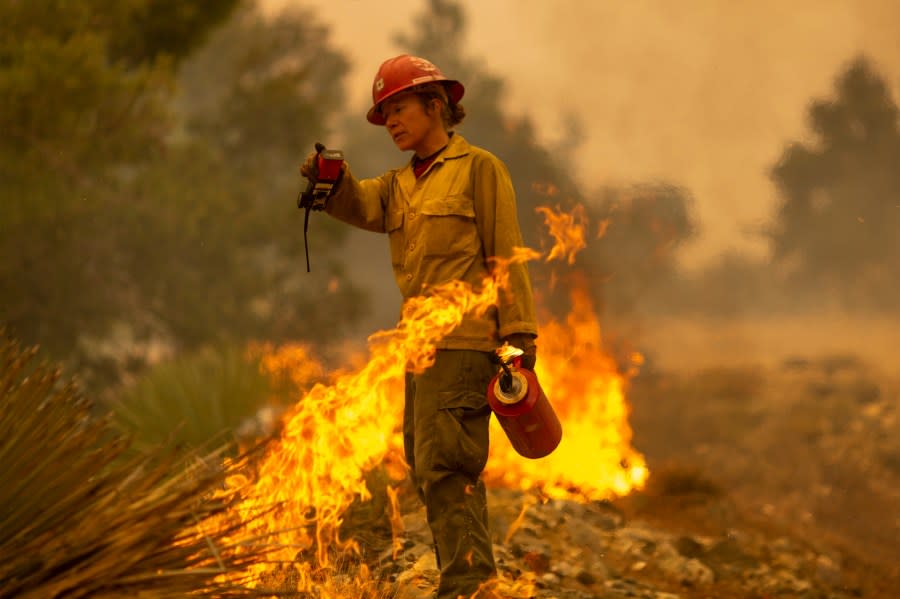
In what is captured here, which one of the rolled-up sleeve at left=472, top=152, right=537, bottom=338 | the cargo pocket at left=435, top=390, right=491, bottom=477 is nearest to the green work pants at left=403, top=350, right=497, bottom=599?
the cargo pocket at left=435, top=390, right=491, bottom=477

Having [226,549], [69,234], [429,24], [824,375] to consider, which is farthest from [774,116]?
[226,549]

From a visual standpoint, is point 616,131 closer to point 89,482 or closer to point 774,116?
point 774,116

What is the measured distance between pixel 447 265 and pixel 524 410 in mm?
641

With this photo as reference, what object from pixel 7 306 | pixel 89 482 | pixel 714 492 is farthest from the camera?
pixel 7 306

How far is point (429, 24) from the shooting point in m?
38.0

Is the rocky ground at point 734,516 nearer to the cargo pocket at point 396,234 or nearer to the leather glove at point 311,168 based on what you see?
the cargo pocket at point 396,234

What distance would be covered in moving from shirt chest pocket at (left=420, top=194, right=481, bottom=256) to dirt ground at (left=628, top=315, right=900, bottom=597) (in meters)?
4.30

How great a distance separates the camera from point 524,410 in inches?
154

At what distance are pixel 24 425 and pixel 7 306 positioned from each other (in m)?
11.8

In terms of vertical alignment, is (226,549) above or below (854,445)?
above

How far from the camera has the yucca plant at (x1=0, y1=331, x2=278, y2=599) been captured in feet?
8.63

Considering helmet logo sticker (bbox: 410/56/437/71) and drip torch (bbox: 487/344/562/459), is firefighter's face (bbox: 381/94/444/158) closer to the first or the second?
helmet logo sticker (bbox: 410/56/437/71)

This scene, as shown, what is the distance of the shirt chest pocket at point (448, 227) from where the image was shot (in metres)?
4.11

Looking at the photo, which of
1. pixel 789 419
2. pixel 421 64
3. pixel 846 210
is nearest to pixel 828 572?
pixel 421 64
